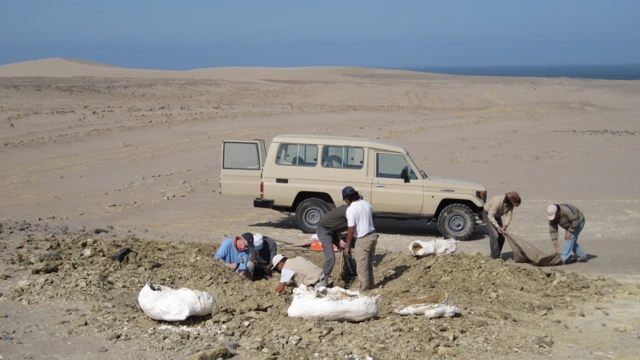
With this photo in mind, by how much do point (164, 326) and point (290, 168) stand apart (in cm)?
594

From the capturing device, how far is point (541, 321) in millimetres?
9211

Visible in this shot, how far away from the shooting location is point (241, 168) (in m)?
13.7

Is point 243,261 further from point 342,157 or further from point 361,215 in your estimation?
point 342,157

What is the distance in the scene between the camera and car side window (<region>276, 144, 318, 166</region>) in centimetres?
1371

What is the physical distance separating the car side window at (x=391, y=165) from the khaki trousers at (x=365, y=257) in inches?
146

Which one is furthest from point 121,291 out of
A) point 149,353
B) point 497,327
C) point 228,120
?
point 228,120

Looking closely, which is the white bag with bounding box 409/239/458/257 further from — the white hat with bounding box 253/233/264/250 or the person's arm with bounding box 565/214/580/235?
the white hat with bounding box 253/233/264/250

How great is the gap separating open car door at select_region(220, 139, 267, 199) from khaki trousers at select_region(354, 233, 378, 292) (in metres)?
4.02

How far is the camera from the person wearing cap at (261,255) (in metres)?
10.7

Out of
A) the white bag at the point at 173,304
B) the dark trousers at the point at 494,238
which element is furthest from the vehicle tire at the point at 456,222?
the white bag at the point at 173,304

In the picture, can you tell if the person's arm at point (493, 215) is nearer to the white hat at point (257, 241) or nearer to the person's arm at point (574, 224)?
the person's arm at point (574, 224)

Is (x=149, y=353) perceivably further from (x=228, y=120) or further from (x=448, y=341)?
(x=228, y=120)

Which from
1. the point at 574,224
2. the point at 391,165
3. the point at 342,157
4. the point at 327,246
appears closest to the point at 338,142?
the point at 342,157

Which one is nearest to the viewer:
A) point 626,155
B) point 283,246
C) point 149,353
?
point 149,353
